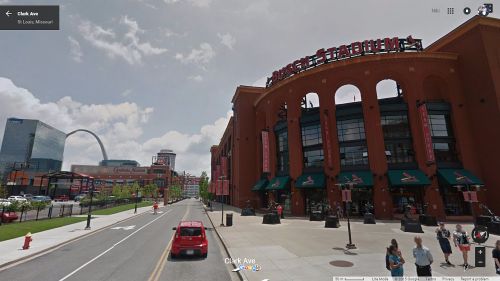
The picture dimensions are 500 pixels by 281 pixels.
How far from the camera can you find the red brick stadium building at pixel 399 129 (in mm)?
29531

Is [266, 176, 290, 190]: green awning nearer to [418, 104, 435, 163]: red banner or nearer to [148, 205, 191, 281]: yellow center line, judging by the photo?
[418, 104, 435, 163]: red banner

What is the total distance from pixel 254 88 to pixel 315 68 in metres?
18.8

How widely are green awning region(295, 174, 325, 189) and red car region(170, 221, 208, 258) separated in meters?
22.8

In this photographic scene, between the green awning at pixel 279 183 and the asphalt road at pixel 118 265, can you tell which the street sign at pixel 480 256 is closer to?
the asphalt road at pixel 118 265

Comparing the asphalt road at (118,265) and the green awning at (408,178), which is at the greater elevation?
the green awning at (408,178)

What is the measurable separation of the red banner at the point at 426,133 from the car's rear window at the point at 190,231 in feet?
91.4

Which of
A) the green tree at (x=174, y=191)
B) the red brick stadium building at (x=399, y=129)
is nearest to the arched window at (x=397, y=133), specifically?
the red brick stadium building at (x=399, y=129)

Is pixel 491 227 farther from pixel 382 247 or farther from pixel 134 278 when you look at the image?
pixel 134 278

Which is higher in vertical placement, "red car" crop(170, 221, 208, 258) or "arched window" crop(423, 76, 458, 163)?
"arched window" crop(423, 76, 458, 163)

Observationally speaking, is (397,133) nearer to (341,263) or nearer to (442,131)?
(442,131)

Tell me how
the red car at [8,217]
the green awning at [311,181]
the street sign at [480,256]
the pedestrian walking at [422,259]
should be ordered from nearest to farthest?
1. the pedestrian walking at [422,259]
2. the street sign at [480,256]
3. the red car at [8,217]
4. the green awning at [311,181]

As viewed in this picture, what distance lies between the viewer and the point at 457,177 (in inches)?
1132

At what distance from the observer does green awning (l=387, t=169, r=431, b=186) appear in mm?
29070

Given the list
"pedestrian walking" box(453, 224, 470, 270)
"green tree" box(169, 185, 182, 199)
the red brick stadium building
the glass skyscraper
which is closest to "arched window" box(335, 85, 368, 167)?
the red brick stadium building
